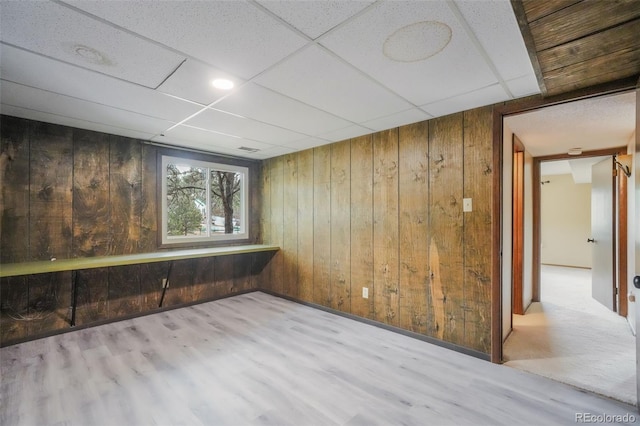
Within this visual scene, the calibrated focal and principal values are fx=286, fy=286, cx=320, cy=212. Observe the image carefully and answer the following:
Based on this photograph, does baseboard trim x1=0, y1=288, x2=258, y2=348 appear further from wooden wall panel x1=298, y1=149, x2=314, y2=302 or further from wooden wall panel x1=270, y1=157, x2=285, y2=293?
wooden wall panel x1=298, y1=149, x2=314, y2=302

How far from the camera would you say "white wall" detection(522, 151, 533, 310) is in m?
3.90

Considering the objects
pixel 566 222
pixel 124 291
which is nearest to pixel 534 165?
pixel 566 222

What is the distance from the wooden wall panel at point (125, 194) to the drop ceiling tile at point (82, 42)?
187cm

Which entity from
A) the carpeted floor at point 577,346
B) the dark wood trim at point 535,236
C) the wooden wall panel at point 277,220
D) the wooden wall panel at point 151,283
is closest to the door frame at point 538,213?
the dark wood trim at point 535,236

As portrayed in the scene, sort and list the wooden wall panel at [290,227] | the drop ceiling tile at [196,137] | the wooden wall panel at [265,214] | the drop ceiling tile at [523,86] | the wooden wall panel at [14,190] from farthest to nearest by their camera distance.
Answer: the wooden wall panel at [265,214] < the wooden wall panel at [290,227] < the drop ceiling tile at [196,137] < the wooden wall panel at [14,190] < the drop ceiling tile at [523,86]

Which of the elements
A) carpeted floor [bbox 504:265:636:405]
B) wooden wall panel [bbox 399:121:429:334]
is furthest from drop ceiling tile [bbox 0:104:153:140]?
carpeted floor [bbox 504:265:636:405]

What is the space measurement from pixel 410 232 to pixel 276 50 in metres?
2.17

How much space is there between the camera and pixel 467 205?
2.67m

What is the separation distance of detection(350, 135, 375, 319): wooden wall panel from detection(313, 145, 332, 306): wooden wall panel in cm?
A: 41

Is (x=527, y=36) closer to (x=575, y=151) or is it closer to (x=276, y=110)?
(x=276, y=110)

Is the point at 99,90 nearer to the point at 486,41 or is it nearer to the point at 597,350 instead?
the point at 486,41

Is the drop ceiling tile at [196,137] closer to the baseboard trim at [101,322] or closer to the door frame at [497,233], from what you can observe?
the baseboard trim at [101,322]

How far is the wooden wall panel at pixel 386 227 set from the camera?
10.4 ft

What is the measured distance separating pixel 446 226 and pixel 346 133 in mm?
1555
